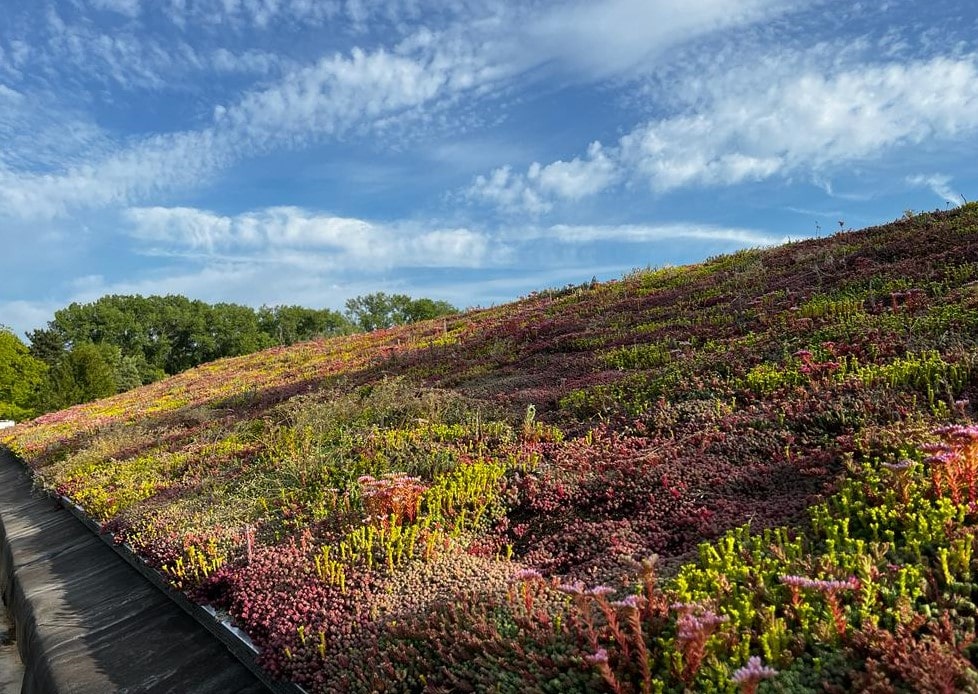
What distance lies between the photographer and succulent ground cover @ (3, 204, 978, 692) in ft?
9.89

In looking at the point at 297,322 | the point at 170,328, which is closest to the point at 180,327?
the point at 170,328

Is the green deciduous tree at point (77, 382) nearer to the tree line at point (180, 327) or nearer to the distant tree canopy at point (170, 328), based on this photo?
the tree line at point (180, 327)

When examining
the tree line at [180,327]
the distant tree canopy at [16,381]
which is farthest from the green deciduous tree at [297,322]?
the distant tree canopy at [16,381]

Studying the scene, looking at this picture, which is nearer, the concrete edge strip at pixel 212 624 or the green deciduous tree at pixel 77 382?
the concrete edge strip at pixel 212 624

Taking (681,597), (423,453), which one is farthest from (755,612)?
(423,453)

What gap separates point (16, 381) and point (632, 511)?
63134mm

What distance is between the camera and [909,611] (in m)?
2.84

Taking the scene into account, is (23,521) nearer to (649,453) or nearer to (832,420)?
(649,453)

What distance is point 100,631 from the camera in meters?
5.79

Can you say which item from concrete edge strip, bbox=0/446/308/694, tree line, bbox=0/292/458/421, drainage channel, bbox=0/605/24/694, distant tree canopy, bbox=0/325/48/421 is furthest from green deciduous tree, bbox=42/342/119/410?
concrete edge strip, bbox=0/446/308/694

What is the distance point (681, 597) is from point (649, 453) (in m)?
A: 2.85

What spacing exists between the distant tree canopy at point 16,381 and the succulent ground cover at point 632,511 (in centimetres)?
4757

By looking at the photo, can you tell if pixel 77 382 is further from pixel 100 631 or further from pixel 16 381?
pixel 100 631

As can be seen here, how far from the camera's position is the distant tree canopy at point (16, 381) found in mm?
49281
